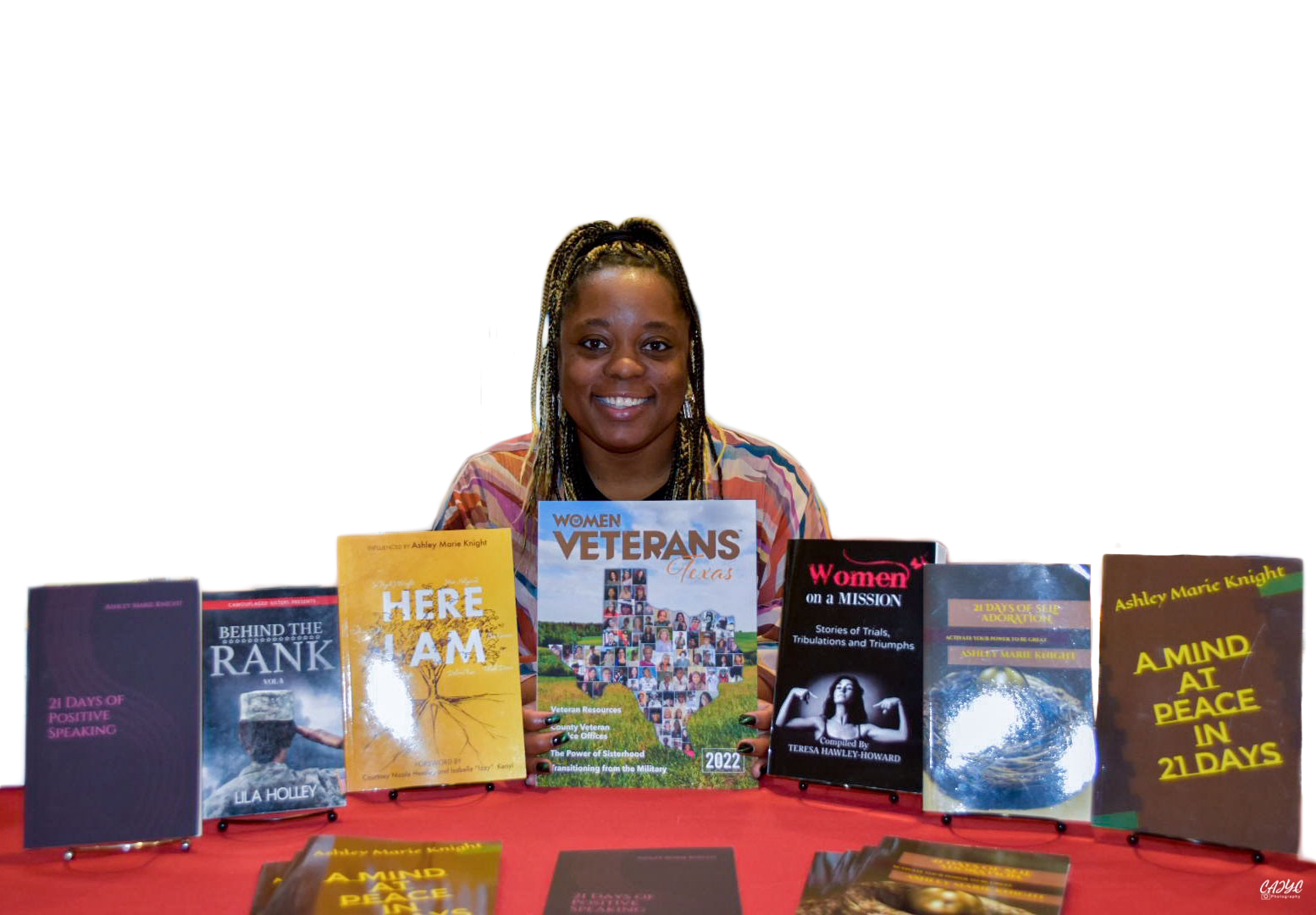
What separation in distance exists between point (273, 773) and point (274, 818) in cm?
5

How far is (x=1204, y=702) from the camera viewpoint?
900mm

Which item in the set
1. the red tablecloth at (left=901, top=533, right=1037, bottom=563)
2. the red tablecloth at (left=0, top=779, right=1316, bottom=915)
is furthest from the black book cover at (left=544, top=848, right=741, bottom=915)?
the red tablecloth at (left=901, top=533, right=1037, bottom=563)

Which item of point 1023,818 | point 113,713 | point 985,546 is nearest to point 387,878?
point 113,713

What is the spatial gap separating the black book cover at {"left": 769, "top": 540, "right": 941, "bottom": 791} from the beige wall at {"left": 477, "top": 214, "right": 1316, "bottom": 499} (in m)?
6.19

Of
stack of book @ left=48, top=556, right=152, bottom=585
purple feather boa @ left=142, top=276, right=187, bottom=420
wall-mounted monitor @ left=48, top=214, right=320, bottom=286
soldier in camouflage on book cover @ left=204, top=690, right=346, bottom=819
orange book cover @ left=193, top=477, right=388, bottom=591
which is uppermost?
wall-mounted monitor @ left=48, top=214, right=320, bottom=286

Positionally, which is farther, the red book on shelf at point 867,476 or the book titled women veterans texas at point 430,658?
the red book on shelf at point 867,476

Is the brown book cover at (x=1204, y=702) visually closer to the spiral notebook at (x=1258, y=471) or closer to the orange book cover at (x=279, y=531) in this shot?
the spiral notebook at (x=1258, y=471)

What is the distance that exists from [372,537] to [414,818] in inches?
12.2

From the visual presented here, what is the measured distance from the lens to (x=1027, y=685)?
3.09 feet

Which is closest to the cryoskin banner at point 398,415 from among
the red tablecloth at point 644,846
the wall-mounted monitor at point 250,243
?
the wall-mounted monitor at point 250,243

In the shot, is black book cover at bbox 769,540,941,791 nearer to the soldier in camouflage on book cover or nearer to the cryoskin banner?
the soldier in camouflage on book cover

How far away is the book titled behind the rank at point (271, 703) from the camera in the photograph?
0.95m

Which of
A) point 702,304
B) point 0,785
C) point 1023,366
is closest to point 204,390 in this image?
point 702,304

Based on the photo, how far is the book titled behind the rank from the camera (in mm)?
954
